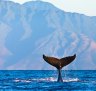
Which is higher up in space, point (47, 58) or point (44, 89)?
point (47, 58)

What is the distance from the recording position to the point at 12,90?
1647 inches

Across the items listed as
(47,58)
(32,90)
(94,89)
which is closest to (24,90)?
(32,90)

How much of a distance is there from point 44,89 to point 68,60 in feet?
11.6

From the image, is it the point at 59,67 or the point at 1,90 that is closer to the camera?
the point at 1,90

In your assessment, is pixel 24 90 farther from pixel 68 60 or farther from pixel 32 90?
pixel 68 60

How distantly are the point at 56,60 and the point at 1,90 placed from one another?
5893 millimetres

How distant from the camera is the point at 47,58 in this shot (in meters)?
42.8

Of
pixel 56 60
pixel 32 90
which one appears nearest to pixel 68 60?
pixel 56 60

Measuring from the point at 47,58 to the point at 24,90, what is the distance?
3.58 meters

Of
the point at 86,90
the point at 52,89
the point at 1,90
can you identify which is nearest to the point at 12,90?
the point at 1,90

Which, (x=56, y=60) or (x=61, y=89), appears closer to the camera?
(x=61, y=89)

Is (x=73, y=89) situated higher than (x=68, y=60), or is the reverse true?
(x=68, y=60)

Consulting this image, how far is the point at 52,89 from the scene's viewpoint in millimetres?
41625

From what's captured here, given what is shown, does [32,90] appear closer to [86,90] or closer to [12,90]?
[12,90]
